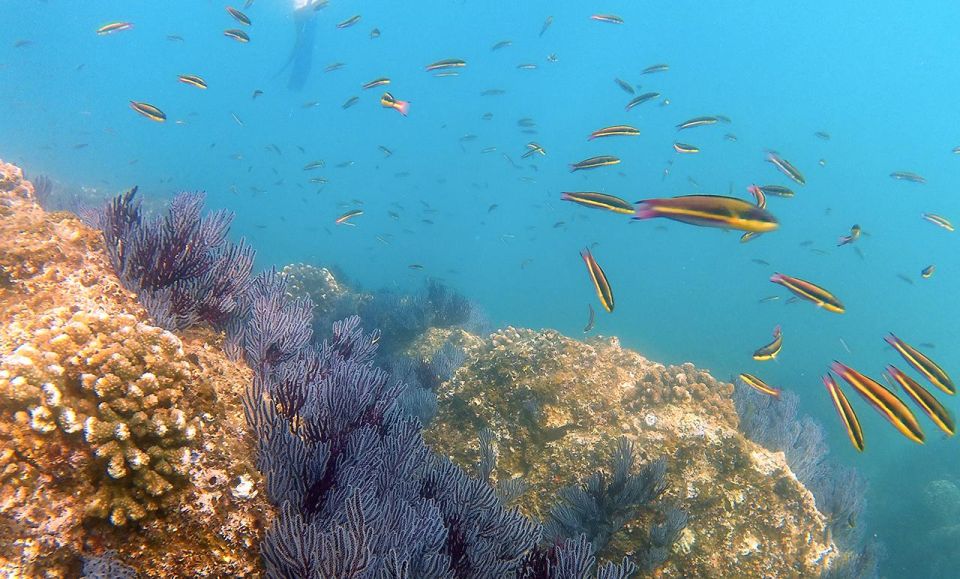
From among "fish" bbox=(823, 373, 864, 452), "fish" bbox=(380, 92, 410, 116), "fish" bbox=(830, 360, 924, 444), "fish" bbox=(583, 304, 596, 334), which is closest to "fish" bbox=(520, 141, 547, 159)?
"fish" bbox=(380, 92, 410, 116)

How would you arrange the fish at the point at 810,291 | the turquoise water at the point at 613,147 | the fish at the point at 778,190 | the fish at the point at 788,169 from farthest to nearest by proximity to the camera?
the turquoise water at the point at 613,147
the fish at the point at 788,169
the fish at the point at 778,190
the fish at the point at 810,291

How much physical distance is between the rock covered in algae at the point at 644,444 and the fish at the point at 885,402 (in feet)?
7.41

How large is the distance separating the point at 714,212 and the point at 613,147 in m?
90.7

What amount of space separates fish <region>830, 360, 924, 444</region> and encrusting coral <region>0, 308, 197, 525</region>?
3806 mm

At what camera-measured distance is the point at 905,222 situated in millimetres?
88188

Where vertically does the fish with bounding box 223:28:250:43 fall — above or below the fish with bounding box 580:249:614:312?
above

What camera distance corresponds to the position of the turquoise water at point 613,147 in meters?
66.7

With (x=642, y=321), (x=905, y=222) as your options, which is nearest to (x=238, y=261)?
(x=642, y=321)

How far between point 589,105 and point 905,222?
243ft

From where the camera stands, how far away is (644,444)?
208 inches

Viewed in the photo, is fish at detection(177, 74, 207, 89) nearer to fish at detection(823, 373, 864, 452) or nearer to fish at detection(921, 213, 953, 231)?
fish at detection(823, 373, 864, 452)

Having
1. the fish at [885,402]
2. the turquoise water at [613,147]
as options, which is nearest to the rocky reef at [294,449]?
the fish at [885,402]

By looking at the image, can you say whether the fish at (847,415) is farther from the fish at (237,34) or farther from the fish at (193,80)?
A: the fish at (237,34)

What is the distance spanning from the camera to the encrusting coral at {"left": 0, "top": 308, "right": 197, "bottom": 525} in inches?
71.8
